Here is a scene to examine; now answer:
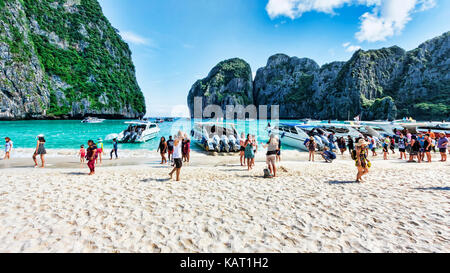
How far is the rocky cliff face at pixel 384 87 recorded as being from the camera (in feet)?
298

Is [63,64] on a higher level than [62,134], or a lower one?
higher

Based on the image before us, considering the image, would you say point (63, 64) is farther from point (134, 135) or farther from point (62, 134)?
point (134, 135)

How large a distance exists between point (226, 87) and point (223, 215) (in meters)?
175

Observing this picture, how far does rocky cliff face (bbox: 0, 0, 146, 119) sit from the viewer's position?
60656mm

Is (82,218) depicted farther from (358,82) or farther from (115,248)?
(358,82)

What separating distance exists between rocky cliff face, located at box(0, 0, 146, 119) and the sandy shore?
3202 inches

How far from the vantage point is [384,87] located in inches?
4353

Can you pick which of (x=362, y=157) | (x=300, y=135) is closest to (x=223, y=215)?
(x=362, y=157)

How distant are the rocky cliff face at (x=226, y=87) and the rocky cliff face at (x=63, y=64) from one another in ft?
223

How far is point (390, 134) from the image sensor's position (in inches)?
888

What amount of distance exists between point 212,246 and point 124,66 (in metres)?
129

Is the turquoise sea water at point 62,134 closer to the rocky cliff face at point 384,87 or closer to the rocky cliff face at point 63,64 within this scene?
the rocky cliff face at point 63,64

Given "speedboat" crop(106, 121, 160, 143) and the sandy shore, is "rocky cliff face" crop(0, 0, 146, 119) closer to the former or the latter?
"speedboat" crop(106, 121, 160, 143)
